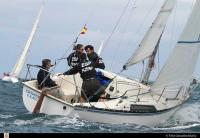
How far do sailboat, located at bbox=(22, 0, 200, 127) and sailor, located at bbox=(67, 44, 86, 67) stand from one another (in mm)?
525

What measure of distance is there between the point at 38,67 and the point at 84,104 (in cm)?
170

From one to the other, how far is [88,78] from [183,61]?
9.18 feet

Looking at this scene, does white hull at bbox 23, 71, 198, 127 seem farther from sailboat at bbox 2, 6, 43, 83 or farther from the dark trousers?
sailboat at bbox 2, 6, 43, 83

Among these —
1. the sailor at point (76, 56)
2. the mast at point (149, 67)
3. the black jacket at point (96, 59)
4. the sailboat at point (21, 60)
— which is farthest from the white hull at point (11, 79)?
the sailor at point (76, 56)

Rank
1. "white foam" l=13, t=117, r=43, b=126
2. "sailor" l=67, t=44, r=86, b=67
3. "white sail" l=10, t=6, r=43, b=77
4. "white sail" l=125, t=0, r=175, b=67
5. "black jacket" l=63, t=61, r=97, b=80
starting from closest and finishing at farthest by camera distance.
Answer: "white foam" l=13, t=117, r=43, b=126 < "sailor" l=67, t=44, r=86, b=67 < "black jacket" l=63, t=61, r=97, b=80 < "white sail" l=125, t=0, r=175, b=67 < "white sail" l=10, t=6, r=43, b=77

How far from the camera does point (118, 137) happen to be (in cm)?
448

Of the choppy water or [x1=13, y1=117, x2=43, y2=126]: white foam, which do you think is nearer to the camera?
the choppy water

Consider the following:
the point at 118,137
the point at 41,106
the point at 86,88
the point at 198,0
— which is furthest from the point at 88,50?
the point at 118,137

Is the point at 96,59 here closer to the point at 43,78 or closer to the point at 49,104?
the point at 43,78

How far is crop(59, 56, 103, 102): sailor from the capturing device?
42.2 ft

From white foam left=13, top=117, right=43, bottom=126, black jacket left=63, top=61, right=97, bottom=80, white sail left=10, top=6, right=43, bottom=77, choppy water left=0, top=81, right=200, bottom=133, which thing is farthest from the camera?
white sail left=10, top=6, right=43, bottom=77

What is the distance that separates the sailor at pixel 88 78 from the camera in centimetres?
1287

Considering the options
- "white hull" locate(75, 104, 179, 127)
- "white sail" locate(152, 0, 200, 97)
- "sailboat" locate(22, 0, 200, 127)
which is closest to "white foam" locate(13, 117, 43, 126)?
"sailboat" locate(22, 0, 200, 127)

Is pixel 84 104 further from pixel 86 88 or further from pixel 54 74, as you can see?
pixel 54 74
